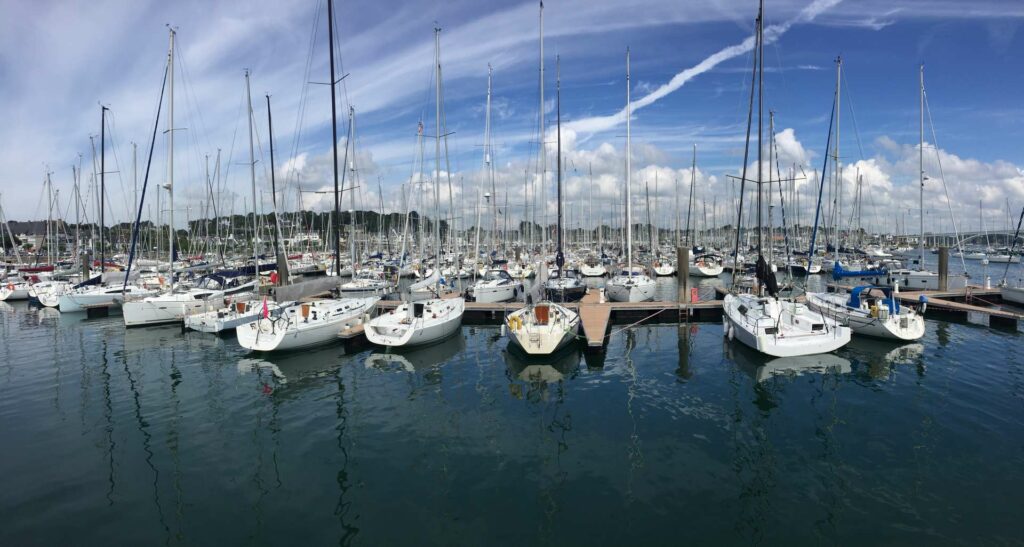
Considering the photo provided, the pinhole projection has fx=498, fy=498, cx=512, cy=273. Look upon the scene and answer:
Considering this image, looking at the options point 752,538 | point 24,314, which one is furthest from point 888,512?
point 24,314

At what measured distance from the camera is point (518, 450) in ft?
40.7

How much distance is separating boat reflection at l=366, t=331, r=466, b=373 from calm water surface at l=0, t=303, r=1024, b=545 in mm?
220

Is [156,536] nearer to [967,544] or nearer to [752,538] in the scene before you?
[752,538]

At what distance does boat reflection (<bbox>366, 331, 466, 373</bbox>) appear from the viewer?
20.5 meters

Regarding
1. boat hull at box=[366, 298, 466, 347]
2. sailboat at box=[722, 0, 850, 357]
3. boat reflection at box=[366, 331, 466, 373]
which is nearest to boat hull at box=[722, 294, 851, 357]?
sailboat at box=[722, 0, 850, 357]

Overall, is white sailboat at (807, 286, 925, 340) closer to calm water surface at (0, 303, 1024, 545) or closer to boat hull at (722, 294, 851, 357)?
calm water surface at (0, 303, 1024, 545)

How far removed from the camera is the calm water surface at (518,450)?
926 centimetres

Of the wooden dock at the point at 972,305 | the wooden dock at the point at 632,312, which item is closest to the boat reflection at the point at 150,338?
the wooden dock at the point at 632,312

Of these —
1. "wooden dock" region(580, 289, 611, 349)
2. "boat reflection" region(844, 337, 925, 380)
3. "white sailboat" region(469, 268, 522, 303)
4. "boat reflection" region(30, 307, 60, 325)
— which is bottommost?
"boat reflection" region(844, 337, 925, 380)

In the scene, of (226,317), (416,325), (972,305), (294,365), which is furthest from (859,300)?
(226,317)

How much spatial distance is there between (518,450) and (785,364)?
42.9ft

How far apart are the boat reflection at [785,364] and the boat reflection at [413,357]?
40.0 ft

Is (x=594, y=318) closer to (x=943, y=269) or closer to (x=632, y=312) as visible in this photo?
(x=632, y=312)

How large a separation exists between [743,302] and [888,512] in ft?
54.0
